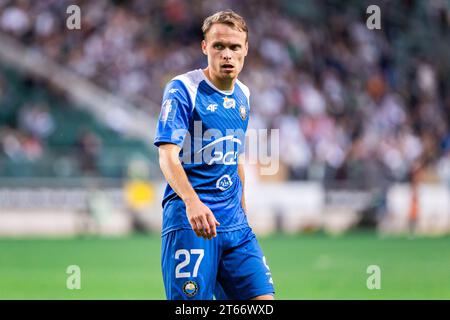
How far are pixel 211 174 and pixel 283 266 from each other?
9.78 meters

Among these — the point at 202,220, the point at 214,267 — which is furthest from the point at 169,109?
the point at 214,267

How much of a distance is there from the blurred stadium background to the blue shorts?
1044 centimetres

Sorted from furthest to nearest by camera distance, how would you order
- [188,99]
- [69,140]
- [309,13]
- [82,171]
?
1. [309,13]
2. [69,140]
3. [82,171]
4. [188,99]

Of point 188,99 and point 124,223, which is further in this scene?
point 124,223

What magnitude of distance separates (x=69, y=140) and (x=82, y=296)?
13262 mm

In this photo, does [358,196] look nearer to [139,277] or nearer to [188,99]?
[139,277]

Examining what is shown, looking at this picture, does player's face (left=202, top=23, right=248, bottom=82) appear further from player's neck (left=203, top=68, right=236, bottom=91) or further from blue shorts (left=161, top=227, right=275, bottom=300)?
blue shorts (left=161, top=227, right=275, bottom=300)

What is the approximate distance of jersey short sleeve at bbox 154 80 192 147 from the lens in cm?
622

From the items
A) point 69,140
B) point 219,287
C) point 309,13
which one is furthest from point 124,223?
point 219,287

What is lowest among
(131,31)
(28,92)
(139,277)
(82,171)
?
(139,277)

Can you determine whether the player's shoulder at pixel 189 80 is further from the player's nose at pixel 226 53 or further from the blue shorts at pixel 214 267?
the blue shorts at pixel 214 267

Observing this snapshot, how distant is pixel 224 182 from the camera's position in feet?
21.4

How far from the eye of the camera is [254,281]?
6.44 m

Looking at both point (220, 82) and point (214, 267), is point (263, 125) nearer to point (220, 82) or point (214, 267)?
point (220, 82)
